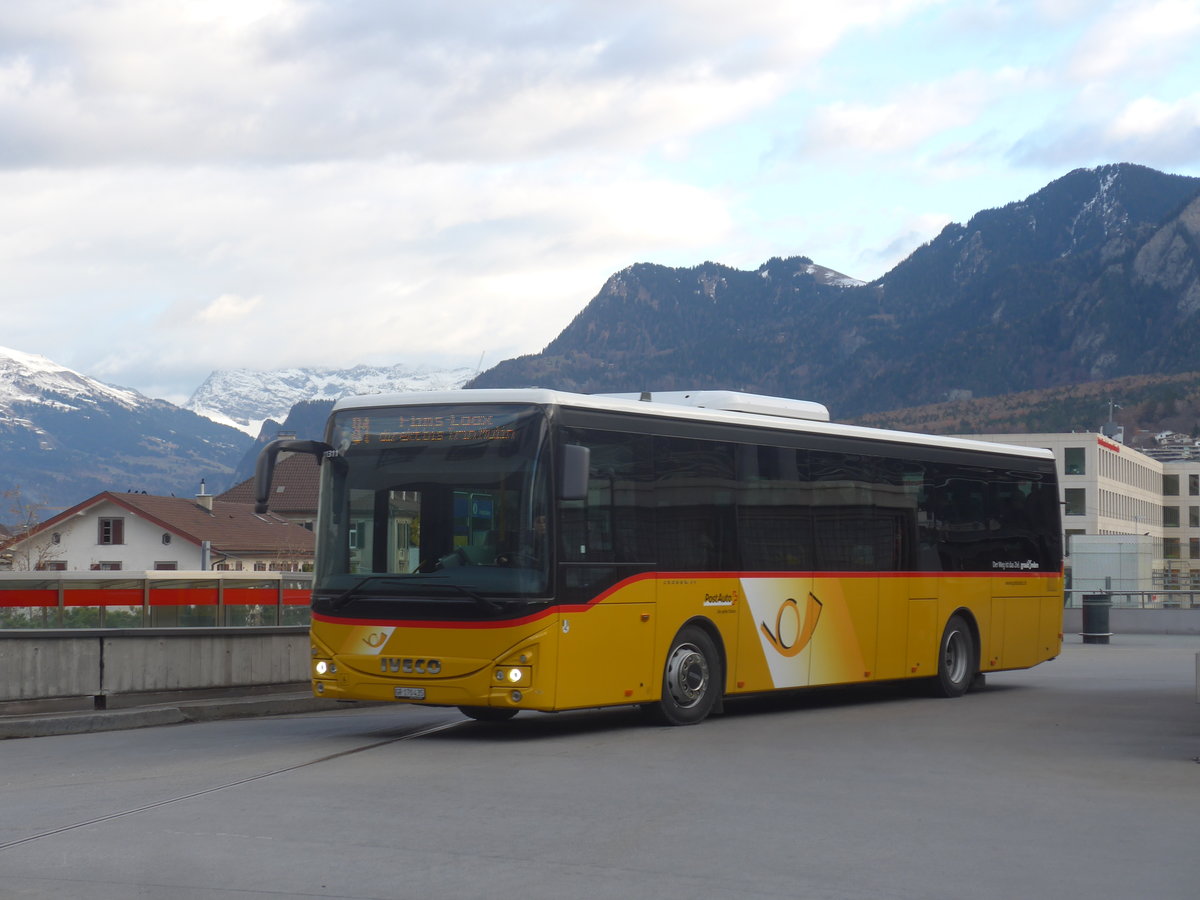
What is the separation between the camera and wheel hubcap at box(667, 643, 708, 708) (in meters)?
15.6

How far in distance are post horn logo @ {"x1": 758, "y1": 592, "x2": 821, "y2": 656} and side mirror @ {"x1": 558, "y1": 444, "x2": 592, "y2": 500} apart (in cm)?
350

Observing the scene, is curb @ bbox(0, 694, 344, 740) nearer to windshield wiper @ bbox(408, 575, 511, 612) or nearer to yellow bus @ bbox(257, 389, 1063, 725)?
yellow bus @ bbox(257, 389, 1063, 725)

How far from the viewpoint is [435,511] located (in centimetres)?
Answer: 1445

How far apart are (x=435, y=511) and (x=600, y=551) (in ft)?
4.76

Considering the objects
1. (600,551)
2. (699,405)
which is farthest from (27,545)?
(600,551)

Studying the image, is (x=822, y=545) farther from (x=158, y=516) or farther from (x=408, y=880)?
(x=158, y=516)

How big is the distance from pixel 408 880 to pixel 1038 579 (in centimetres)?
1523

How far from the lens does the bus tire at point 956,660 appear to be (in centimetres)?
1989

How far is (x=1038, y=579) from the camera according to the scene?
21.8 meters

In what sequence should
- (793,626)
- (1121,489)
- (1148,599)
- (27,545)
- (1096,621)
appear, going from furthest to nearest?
(1121,489) → (27,545) → (1148,599) → (1096,621) → (793,626)

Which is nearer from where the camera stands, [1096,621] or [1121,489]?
[1096,621]

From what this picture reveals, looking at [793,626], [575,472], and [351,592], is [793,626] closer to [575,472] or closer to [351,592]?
[575,472]

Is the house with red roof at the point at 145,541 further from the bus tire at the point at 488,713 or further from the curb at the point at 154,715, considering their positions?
the bus tire at the point at 488,713

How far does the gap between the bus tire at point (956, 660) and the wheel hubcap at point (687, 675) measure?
4.78 metres
